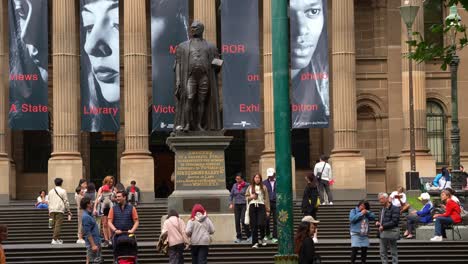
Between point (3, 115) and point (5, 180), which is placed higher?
point (3, 115)

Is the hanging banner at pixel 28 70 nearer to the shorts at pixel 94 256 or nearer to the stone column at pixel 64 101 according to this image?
the stone column at pixel 64 101

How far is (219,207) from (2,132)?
20989 mm

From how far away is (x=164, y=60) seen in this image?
48.9 m

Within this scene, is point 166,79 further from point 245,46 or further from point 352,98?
point 352,98

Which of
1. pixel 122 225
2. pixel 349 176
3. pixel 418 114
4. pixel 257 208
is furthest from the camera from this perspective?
pixel 418 114

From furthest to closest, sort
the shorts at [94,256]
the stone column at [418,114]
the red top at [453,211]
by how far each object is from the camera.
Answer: the stone column at [418,114] < the red top at [453,211] < the shorts at [94,256]

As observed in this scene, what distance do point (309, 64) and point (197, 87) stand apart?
61.5 ft

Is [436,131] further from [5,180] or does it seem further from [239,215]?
[239,215]

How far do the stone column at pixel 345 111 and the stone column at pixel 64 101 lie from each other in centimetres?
975

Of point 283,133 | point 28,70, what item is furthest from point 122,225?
point 28,70

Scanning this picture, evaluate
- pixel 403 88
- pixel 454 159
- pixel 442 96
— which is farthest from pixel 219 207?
pixel 442 96

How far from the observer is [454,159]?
36.7 meters

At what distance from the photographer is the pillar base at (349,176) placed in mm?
49250

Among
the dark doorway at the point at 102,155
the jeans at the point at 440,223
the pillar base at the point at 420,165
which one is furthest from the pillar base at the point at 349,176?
the jeans at the point at 440,223
